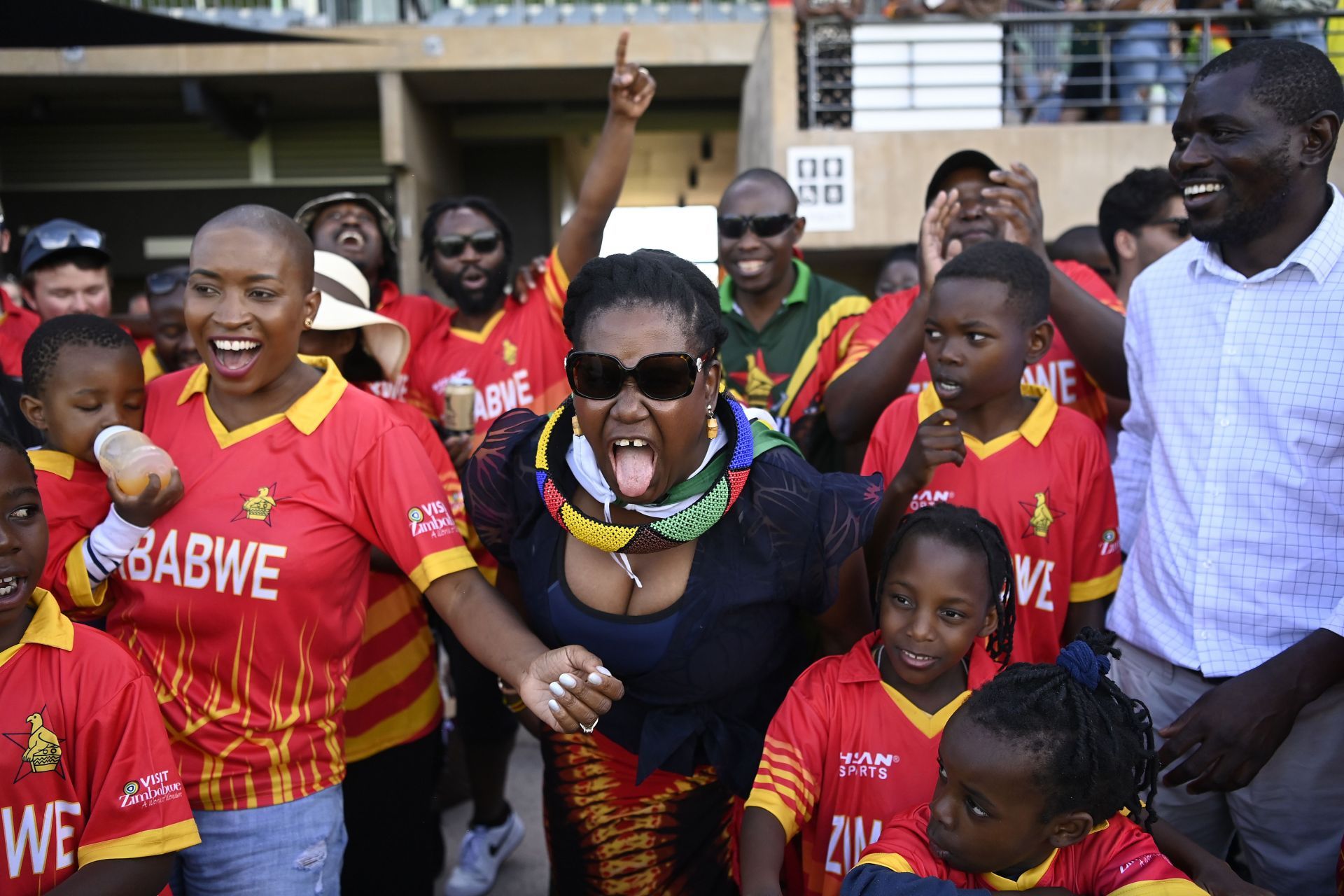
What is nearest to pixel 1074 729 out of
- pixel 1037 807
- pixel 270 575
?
pixel 1037 807

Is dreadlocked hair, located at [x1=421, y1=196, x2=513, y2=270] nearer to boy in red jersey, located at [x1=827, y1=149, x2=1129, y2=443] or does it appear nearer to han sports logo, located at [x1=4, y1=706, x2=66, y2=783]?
boy in red jersey, located at [x1=827, y1=149, x2=1129, y2=443]

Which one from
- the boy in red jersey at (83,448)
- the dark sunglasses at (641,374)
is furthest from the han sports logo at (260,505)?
the dark sunglasses at (641,374)

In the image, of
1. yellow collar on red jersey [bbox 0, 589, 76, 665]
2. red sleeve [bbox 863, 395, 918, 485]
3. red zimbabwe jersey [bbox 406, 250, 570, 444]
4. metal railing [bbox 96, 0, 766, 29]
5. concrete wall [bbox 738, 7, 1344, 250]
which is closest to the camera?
yellow collar on red jersey [bbox 0, 589, 76, 665]

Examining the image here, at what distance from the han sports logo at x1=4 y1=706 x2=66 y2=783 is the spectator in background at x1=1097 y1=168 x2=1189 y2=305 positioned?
3872 millimetres

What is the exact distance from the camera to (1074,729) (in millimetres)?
2150

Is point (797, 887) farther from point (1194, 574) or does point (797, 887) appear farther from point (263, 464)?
point (263, 464)

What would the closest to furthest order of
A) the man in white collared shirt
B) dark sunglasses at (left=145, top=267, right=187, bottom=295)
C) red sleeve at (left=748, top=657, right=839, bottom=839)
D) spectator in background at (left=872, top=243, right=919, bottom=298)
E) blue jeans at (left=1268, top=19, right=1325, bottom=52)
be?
Answer: 1. red sleeve at (left=748, top=657, right=839, bottom=839)
2. the man in white collared shirt
3. dark sunglasses at (left=145, top=267, right=187, bottom=295)
4. spectator in background at (left=872, top=243, right=919, bottom=298)
5. blue jeans at (left=1268, top=19, right=1325, bottom=52)

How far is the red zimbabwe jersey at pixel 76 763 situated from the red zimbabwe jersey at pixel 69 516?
211mm

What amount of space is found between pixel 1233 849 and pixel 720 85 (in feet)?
35.0

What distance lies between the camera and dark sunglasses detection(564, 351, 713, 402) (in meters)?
2.29

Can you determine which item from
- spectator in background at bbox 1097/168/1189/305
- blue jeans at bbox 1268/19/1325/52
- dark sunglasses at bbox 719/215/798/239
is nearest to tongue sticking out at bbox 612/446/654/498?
dark sunglasses at bbox 719/215/798/239

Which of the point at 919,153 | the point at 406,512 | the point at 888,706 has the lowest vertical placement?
the point at 888,706

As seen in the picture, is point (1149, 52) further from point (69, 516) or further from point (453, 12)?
point (69, 516)

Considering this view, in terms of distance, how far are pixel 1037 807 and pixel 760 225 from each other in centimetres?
250
